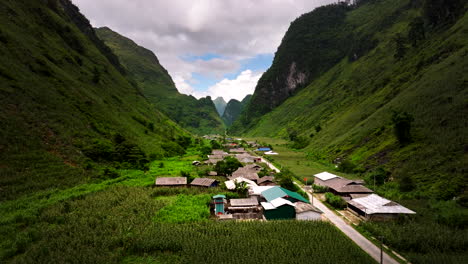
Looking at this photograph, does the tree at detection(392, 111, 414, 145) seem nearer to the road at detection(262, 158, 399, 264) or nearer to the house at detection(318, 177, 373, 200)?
the house at detection(318, 177, 373, 200)

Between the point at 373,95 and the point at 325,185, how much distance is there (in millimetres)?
67389

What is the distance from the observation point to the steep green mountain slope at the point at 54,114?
4059 centimetres

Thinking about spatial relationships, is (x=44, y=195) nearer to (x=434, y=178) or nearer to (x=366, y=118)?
(x=434, y=178)

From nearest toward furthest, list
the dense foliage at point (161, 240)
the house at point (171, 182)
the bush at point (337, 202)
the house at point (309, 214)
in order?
the dense foliage at point (161, 240) < the house at point (309, 214) < the bush at point (337, 202) < the house at point (171, 182)

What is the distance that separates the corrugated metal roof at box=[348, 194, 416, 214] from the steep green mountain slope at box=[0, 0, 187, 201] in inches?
1949

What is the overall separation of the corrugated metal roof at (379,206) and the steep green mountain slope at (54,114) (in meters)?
49.5

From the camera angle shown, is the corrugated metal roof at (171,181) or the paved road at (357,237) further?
the corrugated metal roof at (171,181)

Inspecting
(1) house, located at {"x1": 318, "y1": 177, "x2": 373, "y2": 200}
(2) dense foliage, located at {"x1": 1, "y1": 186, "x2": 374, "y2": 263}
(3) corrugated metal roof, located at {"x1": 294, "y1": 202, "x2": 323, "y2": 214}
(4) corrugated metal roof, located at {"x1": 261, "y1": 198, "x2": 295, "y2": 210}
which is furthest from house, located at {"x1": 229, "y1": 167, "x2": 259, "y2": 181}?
(2) dense foliage, located at {"x1": 1, "y1": 186, "x2": 374, "y2": 263}

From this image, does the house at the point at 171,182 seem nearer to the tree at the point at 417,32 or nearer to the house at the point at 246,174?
the house at the point at 246,174

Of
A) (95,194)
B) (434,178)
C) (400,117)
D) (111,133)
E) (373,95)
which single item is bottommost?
(95,194)

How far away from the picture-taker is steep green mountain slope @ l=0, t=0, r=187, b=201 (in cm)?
4059

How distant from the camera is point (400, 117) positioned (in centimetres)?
5362

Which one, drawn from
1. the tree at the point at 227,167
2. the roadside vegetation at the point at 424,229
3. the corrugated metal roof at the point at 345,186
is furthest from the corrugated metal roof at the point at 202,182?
the corrugated metal roof at the point at 345,186

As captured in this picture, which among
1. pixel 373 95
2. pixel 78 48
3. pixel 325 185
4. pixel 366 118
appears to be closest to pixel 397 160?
pixel 325 185
